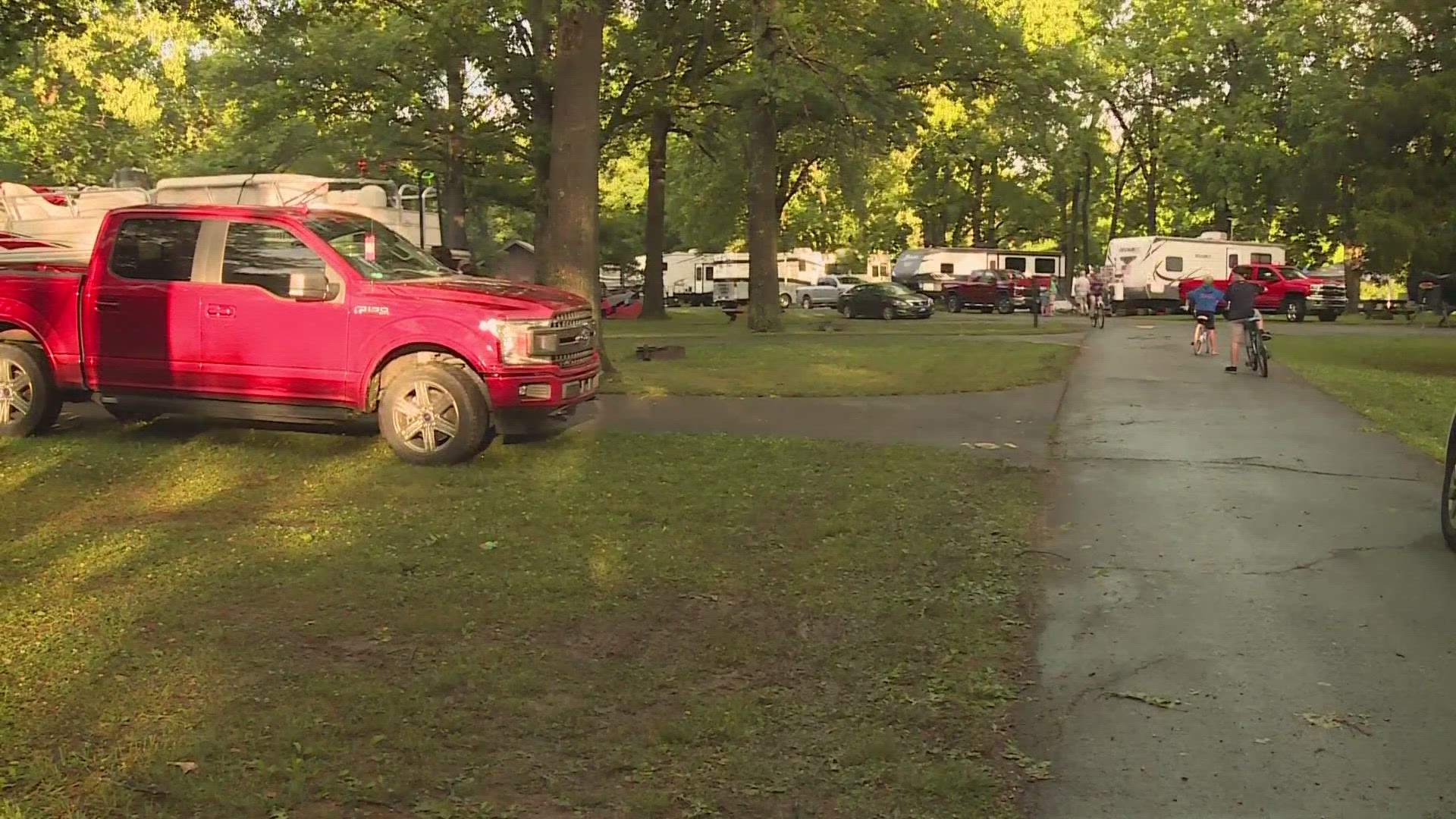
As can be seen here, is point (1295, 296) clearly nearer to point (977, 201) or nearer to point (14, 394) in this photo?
point (977, 201)

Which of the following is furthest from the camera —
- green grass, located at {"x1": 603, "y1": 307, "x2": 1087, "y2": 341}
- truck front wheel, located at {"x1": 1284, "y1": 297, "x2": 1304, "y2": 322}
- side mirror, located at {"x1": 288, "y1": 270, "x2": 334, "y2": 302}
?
truck front wheel, located at {"x1": 1284, "y1": 297, "x2": 1304, "y2": 322}

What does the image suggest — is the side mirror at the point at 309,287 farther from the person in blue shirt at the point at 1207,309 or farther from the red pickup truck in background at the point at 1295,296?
the red pickup truck in background at the point at 1295,296

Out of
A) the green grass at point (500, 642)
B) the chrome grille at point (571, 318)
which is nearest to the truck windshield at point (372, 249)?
the chrome grille at point (571, 318)

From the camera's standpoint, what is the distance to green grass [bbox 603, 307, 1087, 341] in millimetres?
29047

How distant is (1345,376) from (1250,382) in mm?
2402

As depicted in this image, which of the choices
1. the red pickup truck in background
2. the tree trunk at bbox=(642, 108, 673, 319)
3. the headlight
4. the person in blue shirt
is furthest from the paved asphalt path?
the red pickup truck in background

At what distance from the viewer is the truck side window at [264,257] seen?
9352 mm

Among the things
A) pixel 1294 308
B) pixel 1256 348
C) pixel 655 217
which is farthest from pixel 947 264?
pixel 1256 348

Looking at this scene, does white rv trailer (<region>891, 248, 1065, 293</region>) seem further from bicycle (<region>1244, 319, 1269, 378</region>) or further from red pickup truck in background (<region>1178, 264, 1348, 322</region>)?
bicycle (<region>1244, 319, 1269, 378</region>)

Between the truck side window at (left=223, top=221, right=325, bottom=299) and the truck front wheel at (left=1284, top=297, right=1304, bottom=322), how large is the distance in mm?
37231

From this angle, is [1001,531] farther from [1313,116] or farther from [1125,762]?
[1313,116]

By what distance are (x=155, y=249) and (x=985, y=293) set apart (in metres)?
42.7

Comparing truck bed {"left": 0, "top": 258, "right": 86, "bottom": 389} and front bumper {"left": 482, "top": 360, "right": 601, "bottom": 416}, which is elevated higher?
truck bed {"left": 0, "top": 258, "right": 86, "bottom": 389}

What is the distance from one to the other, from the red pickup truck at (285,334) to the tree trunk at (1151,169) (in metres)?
49.1
